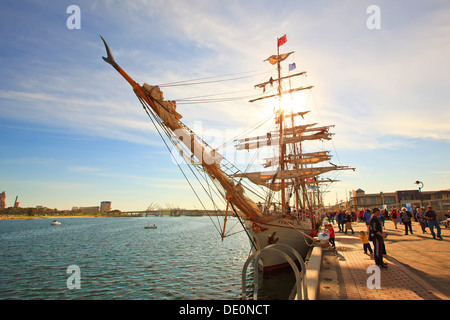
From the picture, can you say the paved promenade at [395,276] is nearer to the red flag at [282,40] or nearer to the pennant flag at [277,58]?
the red flag at [282,40]

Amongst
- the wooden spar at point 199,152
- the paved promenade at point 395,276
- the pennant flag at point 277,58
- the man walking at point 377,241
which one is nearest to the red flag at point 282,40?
the pennant flag at point 277,58

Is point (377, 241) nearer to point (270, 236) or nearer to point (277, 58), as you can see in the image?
point (270, 236)

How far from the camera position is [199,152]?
11047 mm

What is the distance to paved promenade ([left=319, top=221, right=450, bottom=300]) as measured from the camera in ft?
17.8

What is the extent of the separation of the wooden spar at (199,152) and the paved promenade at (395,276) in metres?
5.40

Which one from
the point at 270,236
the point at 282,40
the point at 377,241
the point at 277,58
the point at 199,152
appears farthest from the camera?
the point at 277,58

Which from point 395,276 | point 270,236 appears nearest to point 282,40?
point 270,236

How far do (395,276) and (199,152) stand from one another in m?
8.73

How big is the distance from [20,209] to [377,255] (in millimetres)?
222931

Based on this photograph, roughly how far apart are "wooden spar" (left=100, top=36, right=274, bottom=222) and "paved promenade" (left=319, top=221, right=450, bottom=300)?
5.40 metres

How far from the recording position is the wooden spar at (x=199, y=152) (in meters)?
9.94
